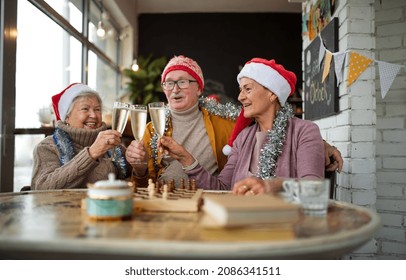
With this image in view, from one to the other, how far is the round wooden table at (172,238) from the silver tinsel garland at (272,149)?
79 cm

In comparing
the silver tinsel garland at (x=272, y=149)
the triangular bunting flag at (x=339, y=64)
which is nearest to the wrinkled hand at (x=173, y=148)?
the silver tinsel garland at (x=272, y=149)

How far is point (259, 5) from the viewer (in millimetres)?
7578

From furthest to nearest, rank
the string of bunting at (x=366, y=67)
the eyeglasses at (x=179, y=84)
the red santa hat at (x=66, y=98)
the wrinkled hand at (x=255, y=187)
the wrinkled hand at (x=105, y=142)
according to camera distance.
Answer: the string of bunting at (x=366, y=67)
the eyeglasses at (x=179, y=84)
the red santa hat at (x=66, y=98)
the wrinkled hand at (x=105, y=142)
the wrinkled hand at (x=255, y=187)

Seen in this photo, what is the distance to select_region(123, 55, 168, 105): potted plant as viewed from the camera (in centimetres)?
750

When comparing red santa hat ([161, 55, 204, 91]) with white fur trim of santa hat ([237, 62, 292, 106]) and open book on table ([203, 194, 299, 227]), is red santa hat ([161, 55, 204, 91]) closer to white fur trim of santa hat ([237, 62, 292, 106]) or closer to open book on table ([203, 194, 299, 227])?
white fur trim of santa hat ([237, 62, 292, 106])

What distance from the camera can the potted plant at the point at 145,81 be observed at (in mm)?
7500

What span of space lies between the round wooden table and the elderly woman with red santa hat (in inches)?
28.3

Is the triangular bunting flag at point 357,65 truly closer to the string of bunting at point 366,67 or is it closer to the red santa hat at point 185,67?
the string of bunting at point 366,67

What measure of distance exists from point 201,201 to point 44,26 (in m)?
3.51

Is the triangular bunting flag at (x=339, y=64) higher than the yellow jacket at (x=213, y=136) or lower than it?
higher

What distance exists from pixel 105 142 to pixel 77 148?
1.26 feet

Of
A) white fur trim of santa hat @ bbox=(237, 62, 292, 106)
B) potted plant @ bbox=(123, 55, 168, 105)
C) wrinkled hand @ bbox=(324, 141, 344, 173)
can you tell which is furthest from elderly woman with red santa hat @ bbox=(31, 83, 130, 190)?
potted plant @ bbox=(123, 55, 168, 105)

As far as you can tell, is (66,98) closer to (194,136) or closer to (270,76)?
(194,136)

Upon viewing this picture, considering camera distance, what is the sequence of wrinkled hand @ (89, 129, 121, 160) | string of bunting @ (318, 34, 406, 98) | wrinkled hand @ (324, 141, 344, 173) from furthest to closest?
string of bunting @ (318, 34, 406, 98) < wrinkled hand @ (324, 141, 344, 173) < wrinkled hand @ (89, 129, 121, 160)
